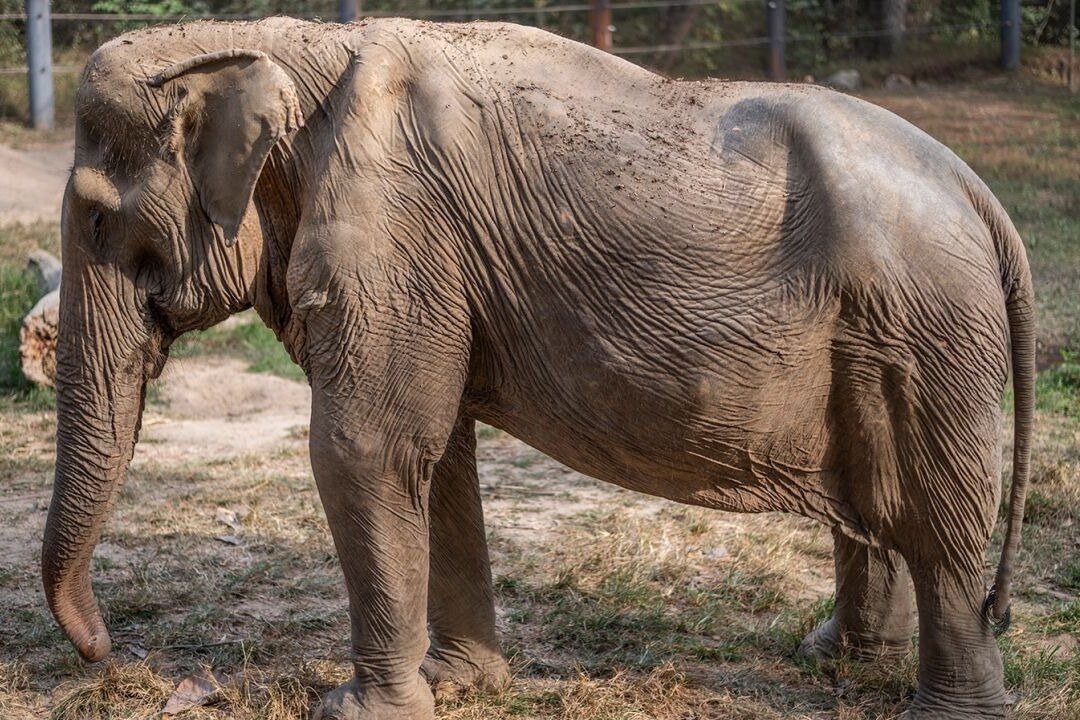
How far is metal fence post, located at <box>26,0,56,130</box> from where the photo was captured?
1372 centimetres

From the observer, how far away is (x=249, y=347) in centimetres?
870

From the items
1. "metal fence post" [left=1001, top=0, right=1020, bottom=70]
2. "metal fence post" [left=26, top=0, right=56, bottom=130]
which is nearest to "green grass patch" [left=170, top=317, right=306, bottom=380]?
"metal fence post" [left=26, top=0, right=56, bottom=130]

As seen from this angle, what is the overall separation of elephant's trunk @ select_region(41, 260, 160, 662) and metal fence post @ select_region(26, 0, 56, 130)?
11.0 meters

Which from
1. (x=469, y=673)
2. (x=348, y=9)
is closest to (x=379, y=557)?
(x=469, y=673)

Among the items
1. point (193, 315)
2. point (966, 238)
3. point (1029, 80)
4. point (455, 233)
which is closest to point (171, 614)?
point (193, 315)

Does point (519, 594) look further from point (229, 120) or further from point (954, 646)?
point (229, 120)

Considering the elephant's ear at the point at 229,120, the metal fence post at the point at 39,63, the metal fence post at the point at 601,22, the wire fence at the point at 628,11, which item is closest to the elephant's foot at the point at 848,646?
the elephant's ear at the point at 229,120

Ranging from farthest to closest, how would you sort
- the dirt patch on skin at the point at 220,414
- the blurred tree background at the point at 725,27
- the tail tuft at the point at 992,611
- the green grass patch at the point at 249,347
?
1. the blurred tree background at the point at 725,27
2. the green grass patch at the point at 249,347
3. the dirt patch on skin at the point at 220,414
4. the tail tuft at the point at 992,611

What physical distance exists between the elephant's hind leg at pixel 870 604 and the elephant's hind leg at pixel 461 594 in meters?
1.08

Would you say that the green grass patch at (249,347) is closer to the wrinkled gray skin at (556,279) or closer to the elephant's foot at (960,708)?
the wrinkled gray skin at (556,279)

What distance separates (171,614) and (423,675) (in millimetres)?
1159

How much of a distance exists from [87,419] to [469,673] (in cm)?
138

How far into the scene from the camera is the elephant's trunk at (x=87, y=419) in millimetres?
3768

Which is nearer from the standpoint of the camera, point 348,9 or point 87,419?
point 87,419
